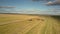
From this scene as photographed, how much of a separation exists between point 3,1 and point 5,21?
1.16 ft

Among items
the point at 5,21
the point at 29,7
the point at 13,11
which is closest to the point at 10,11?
the point at 13,11

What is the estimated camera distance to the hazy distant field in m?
1.78

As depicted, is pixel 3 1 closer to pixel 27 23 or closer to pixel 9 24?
pixel 9 24

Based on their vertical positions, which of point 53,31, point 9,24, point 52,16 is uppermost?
point 52,16

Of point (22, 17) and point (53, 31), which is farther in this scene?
point (22, 17)

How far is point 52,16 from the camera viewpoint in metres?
1.84

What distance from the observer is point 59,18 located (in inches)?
71.7

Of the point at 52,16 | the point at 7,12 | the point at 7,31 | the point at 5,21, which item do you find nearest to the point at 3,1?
the point at 7,12

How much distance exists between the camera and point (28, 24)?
1.83m

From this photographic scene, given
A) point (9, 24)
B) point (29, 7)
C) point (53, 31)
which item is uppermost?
point (29, 7)

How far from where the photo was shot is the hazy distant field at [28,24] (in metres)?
1.78

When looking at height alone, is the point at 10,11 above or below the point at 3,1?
below

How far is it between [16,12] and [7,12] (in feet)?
0.50

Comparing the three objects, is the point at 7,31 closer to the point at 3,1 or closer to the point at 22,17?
the point at 22,17
